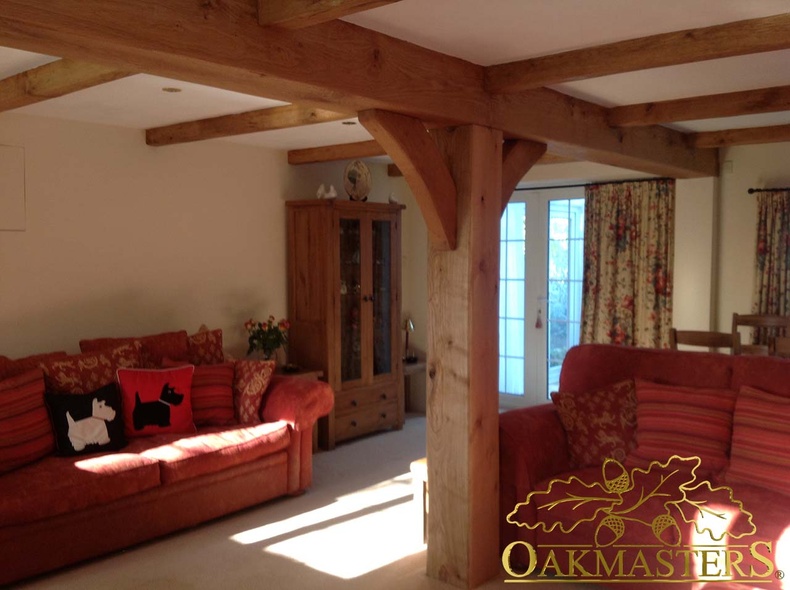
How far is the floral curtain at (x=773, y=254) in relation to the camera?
545cm

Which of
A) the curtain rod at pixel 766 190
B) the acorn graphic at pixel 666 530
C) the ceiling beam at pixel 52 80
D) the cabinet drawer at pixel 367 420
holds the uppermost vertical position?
the ceiling beam at pixel 52 80

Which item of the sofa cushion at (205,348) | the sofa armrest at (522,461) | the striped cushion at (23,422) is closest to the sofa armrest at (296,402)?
the sofa cushion at (205,348)

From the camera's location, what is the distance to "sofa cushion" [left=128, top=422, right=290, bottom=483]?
4000mm

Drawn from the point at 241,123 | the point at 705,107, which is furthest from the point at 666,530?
the point at 241,123

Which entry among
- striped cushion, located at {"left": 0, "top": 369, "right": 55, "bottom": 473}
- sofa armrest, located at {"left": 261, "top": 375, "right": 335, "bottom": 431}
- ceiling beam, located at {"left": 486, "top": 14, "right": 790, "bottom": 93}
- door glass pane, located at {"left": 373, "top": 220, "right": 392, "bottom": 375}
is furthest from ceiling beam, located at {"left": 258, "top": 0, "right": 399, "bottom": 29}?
door glass pane, located at {"left": 373, "top": 220, "right": 392, "bottom": 375}

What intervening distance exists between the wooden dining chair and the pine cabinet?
2551 millimetres

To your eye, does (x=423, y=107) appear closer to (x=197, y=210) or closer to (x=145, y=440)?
(x=145, y=440)

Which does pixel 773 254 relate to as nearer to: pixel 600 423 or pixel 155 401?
pixel 600 423

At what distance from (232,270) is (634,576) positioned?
360 cm

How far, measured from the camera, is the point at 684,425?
348 centimetres

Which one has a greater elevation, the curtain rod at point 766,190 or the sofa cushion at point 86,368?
the curtain rod at point 766,190

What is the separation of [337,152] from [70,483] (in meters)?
3.06

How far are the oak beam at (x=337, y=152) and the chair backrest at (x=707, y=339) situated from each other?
2.34 meters

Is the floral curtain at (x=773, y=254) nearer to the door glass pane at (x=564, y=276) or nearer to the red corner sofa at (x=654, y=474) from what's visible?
the door glass pane at (x=564, y=276)
